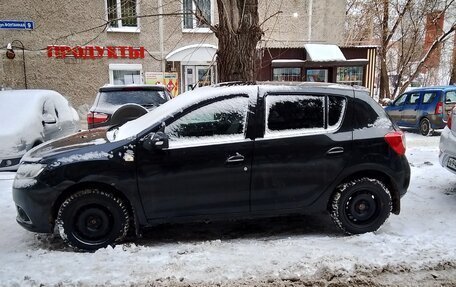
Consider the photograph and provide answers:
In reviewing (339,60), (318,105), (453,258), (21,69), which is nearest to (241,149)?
(318,105)

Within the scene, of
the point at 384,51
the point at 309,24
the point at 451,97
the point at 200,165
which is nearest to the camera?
the point at 200,165

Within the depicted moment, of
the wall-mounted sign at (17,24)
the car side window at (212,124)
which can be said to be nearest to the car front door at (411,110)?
the car side window at (212,124)

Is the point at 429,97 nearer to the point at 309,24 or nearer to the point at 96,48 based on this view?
the point at 309,24

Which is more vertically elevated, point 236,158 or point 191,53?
point 191,53

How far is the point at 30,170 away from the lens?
3.96m

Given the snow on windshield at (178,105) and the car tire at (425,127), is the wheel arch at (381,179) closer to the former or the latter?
the snow on windshield at (178,105)

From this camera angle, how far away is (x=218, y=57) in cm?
664

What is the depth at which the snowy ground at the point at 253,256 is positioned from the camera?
3.38 metres

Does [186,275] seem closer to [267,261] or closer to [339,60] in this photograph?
[267,261]

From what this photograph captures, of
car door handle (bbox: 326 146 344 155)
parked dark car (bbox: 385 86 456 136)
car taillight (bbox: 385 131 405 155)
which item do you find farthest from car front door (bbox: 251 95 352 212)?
parked dark car (bbox: 385 86 456 136)

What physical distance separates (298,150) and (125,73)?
Result: 1517 cm

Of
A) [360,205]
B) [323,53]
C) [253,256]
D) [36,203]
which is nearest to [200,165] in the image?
[253,256]

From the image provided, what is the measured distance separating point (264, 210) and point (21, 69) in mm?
16368

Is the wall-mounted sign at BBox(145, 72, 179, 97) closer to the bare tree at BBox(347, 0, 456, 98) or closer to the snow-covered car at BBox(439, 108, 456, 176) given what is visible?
the bare tree at BBox(347, 0, 456, 98)
